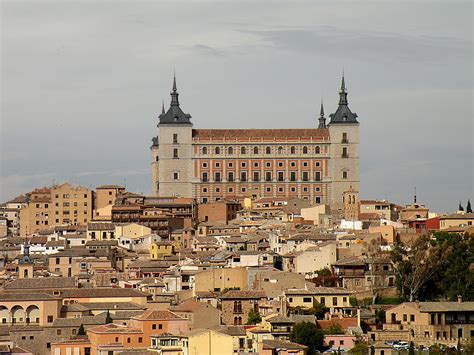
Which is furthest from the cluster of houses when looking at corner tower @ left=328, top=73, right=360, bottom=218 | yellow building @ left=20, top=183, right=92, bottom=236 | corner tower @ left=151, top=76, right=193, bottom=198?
corner tower @ left=328, top=73, right=360, bottom=218

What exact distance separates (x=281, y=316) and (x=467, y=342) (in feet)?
24.5

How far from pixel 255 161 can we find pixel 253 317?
59.1 meters

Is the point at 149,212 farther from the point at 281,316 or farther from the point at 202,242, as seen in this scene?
the point at 281,316

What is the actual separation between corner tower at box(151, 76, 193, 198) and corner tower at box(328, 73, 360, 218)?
1131 cm

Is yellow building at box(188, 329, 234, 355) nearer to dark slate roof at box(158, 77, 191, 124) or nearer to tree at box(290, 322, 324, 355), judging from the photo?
tree at box(290, 322, 324, 355)

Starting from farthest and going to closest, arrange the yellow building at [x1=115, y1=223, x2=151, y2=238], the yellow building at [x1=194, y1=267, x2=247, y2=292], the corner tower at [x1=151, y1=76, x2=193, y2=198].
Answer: the corner tower at [x1=151, y1=76, x2=193, y2=198]
the yellow building at [x1=115, y1=223, x2=151, y2=238]
the yellow building at [x1=194, y1=267, x2=247, y2=292]

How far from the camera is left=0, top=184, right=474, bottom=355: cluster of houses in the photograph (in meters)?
63.5

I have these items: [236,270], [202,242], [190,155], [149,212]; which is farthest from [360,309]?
[190,155]

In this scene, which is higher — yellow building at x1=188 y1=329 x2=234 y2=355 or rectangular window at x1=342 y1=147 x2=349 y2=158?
rectangular window at x1=342 y1=147 x2=349 y2=158

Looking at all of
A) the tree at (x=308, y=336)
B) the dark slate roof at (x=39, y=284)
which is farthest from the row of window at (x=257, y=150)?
the tree at (x=308, y=336)

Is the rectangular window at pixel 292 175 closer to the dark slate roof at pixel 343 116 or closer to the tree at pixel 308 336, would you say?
the dark slate roof at pixel 343 116

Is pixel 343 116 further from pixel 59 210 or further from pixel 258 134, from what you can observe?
pixel 59 210

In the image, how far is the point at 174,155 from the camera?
126m

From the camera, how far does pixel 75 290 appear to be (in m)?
74.2
